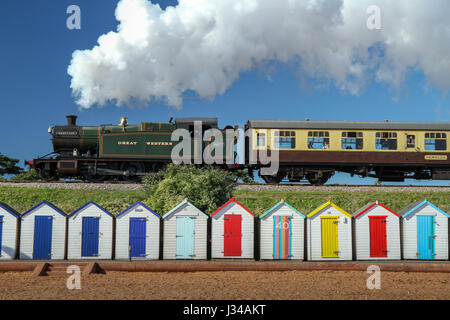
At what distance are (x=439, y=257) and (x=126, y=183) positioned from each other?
17184mm

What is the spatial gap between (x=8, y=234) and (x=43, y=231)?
1.27m

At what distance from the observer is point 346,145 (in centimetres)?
2803

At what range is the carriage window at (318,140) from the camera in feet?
91.6

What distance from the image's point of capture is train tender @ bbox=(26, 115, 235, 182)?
27828mm

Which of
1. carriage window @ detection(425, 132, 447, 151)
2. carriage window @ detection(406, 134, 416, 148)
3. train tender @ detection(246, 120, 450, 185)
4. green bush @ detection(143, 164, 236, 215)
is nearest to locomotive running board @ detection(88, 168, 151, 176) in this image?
green bush @ detection(143, 164, 236, 215)

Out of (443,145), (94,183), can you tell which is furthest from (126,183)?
(443,145)

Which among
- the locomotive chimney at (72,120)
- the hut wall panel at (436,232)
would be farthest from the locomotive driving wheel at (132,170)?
the hut wall panel at (436,232)

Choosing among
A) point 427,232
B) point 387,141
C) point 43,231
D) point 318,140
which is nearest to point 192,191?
point 43,231

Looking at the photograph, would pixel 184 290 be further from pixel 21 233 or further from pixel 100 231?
pixel 21 233

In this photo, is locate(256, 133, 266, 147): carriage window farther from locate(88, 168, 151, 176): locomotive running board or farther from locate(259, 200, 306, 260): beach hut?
locate(259, 200, 306, 260): beach hut

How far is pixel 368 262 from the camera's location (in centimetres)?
1577

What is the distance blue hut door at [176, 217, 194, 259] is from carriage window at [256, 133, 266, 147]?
1258 centimetres

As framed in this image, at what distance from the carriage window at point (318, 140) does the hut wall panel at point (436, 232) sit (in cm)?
1165

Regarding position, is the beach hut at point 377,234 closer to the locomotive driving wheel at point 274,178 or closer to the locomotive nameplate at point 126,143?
the locomotive driving wheel at point 274,178
